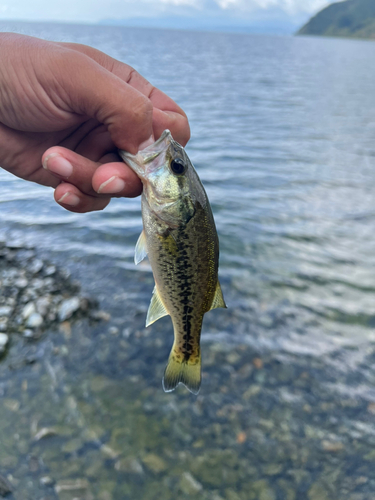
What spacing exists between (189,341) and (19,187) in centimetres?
965

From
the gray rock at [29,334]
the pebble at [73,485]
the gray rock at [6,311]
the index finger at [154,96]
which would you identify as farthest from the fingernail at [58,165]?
the gray rock at [6,311]

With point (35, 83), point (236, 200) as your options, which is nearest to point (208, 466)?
point (35, 83)

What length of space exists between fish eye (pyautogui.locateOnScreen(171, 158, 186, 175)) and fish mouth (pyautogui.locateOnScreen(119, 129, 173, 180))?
12 centimetres

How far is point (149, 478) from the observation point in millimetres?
4016

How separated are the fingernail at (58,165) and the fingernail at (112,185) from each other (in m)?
0.31

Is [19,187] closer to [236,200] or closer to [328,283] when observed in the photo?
[236,200]

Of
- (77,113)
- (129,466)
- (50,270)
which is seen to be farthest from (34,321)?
(77,113)

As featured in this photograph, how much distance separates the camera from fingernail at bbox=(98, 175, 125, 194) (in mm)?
2943

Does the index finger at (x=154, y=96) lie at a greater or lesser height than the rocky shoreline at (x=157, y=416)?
greater

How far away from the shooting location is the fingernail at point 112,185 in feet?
9.66

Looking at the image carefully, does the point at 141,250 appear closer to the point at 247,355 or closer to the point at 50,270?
the point at 247,355

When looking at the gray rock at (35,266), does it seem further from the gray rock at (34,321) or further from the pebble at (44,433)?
the pebble at (44,433)

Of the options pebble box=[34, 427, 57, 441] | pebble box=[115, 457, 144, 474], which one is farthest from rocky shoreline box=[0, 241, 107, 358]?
pebble box=[115, 457, 144, 474]

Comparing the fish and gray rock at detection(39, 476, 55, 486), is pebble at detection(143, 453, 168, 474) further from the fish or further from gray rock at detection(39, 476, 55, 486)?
the fish
